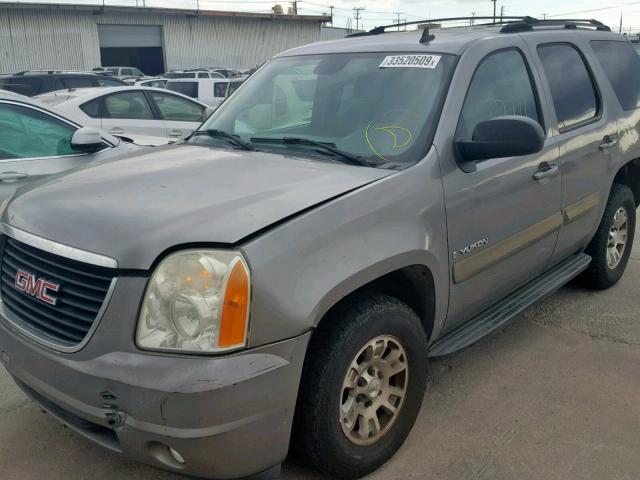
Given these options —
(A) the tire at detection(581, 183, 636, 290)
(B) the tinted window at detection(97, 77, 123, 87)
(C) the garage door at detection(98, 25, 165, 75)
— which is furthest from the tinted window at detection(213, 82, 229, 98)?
(C) the garage door at detection(98, 25, 165, 75)

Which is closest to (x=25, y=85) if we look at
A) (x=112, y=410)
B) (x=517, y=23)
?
(x=517, y=23)

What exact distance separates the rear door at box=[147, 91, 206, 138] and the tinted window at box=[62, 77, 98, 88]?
5907mm

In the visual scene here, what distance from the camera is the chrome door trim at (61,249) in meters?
2.24

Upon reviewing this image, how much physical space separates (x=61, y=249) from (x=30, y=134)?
293cm

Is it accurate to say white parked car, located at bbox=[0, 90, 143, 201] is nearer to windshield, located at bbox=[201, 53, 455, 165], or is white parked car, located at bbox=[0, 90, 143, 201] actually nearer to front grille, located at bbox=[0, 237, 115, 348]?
windshield, located at bbox=[201, 53, 455, 165]

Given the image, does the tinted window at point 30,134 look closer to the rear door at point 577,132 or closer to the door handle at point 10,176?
the door handle at point 10,176

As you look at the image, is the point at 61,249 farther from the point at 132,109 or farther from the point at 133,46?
the point at 133,46

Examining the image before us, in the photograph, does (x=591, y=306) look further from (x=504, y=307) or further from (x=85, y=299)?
(x=85, y=299)

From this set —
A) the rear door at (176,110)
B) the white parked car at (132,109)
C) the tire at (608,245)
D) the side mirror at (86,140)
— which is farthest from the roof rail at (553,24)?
the rear door at (176,110)

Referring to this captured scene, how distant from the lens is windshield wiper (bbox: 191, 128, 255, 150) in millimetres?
3389

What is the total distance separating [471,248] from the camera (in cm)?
312

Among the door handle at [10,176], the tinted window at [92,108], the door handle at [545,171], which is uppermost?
the tinted window at [92,108]

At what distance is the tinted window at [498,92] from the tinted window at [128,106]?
650 cm

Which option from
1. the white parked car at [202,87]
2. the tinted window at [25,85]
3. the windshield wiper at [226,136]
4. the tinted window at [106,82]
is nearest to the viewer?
the windshield wiper at [226,136]
